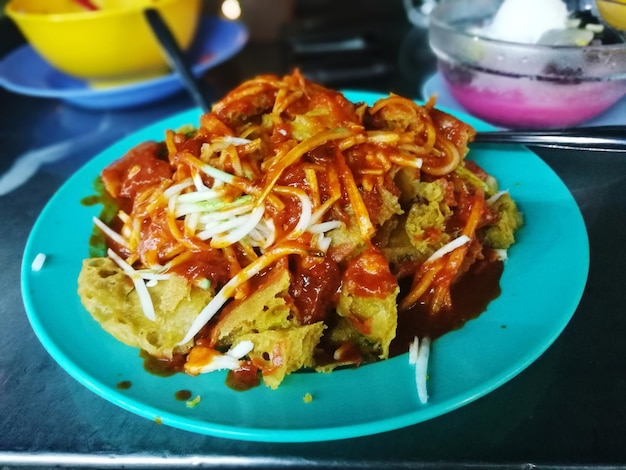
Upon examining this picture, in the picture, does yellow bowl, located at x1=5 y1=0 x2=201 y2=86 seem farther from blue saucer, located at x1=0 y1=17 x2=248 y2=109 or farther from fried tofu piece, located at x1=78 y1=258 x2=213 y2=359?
fried tofu piece, located at x1=78 y1=258 x2=213 y2=359

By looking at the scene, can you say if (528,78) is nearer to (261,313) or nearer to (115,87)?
(261,313)

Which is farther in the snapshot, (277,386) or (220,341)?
(220,341)

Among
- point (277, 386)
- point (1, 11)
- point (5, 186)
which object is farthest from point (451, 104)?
point (1, 11)

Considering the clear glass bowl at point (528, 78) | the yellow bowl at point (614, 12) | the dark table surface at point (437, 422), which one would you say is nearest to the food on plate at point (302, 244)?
the dark table surface at point (437, 422)

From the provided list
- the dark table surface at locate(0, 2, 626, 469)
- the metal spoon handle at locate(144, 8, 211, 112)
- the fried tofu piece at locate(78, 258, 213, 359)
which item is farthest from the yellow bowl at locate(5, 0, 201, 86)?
the fried tofu piece at locate(78, 258, 213, 359)

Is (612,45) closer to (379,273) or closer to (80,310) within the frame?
(379,273)

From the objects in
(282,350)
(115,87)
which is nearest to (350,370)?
(282,350)

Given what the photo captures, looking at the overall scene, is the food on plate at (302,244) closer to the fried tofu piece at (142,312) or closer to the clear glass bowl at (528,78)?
the fried tofu piece at (142,312)
